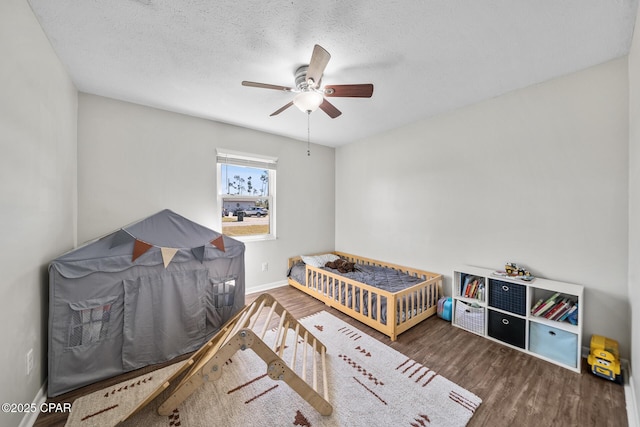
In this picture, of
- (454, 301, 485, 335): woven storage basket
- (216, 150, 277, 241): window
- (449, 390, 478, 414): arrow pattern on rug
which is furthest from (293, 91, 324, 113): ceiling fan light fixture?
(454, 301, 485, 335): woven storage basket

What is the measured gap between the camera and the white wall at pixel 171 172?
8.35ft

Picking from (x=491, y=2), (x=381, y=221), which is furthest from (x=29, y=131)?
(x=381, y=221)

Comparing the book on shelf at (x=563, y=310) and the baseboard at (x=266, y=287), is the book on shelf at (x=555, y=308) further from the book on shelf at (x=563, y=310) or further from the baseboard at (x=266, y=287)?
the baseboard at (x=266, y=287)

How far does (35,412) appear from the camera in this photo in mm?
1520

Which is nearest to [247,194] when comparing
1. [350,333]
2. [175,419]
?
[350,333]

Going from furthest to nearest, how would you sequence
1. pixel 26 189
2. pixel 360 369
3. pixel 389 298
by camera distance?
pixel 389 298 → pixel 360 369 → pixel 26 189

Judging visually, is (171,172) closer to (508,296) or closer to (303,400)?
(303,400)

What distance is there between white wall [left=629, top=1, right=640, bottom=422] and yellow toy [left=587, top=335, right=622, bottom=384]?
0.10 m

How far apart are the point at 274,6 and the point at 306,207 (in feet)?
10.1

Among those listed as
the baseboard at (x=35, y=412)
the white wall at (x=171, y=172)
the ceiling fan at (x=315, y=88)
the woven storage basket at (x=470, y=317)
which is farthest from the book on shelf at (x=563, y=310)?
the baseboard at (x=35, y=412)

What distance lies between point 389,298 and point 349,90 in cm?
200

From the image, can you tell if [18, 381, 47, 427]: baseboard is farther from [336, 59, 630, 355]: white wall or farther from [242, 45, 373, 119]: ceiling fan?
[336, 59, 630, 355]: white wall

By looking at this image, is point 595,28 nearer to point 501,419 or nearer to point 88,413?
point 501,419

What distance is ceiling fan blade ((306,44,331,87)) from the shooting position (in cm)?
146
